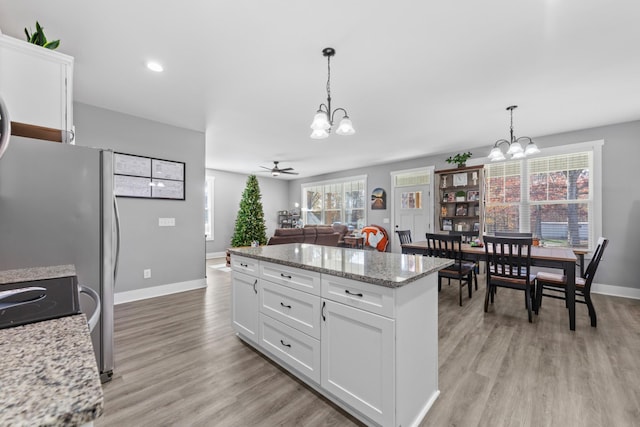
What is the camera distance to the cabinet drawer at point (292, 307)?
1.81m

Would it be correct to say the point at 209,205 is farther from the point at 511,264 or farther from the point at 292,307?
the point at 511,264

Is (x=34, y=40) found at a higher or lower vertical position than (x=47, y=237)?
higher

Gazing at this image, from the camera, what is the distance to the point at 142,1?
1.84 metres

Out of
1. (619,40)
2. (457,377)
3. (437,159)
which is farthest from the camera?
(437,159)

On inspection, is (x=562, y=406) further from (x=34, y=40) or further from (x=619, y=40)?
(x=34, y=40)

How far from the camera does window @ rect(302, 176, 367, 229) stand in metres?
7.94

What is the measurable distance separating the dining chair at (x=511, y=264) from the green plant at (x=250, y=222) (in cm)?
534

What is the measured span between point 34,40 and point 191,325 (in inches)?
106

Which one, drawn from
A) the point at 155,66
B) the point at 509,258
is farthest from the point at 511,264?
the point at 155,66

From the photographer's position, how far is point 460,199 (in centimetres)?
555

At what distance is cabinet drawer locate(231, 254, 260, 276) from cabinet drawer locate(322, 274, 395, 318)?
811 mm

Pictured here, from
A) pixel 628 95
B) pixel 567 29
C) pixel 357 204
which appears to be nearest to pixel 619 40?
pixel 567 29

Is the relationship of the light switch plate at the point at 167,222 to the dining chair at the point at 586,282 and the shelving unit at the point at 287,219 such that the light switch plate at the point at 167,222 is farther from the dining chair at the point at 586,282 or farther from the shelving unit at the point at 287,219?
the shelving unit at the point at 287,219

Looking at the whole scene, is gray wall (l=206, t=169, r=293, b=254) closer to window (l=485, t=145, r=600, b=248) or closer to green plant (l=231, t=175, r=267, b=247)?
green plant (l=231, t=175, r=267, b=247)
